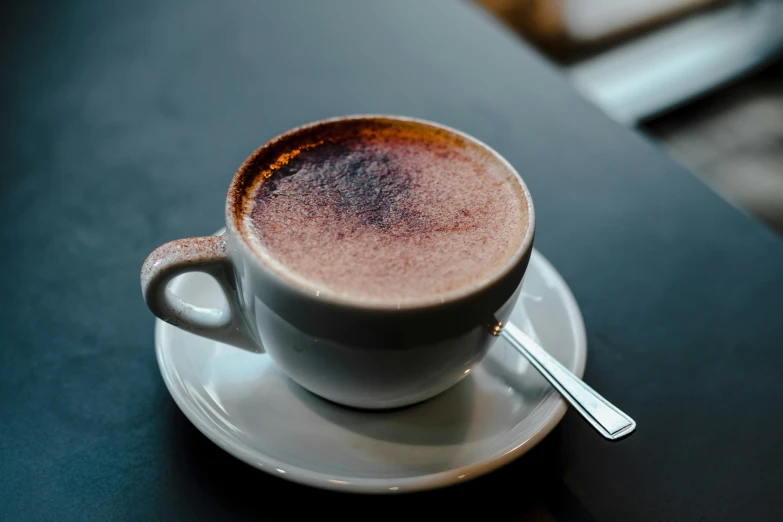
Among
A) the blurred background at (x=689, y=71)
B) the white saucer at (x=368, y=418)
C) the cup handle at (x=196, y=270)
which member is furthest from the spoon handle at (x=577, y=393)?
the blurred background at (x=689, y=71)

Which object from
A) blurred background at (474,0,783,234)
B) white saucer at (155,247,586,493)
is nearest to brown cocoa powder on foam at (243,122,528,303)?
white saucer at (155,247,586,493)

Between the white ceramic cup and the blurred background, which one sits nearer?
the white ceramic cup

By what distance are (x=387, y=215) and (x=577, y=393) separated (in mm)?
261

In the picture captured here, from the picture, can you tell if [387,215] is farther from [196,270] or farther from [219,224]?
[219,224]

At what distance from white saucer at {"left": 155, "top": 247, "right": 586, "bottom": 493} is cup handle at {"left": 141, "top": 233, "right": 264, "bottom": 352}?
0.05 metres

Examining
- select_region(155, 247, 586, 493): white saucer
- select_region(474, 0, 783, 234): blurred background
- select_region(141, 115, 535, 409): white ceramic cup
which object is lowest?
select_region(474, 0, 783, 234): blurred background

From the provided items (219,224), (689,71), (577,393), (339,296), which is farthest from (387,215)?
(689,71)

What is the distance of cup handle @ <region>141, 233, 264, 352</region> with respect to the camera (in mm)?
646

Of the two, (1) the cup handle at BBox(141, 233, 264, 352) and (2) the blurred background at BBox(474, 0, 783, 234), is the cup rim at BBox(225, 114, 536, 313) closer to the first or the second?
(1) the cup handle at BBox(141, 233, 264, 352)

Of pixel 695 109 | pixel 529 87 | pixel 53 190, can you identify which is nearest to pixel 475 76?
pixel 529 87

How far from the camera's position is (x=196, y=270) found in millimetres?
663

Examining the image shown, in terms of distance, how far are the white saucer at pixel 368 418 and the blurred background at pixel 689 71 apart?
5.34ft

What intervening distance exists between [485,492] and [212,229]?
1.77 ft

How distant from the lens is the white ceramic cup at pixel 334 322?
0.58 m
